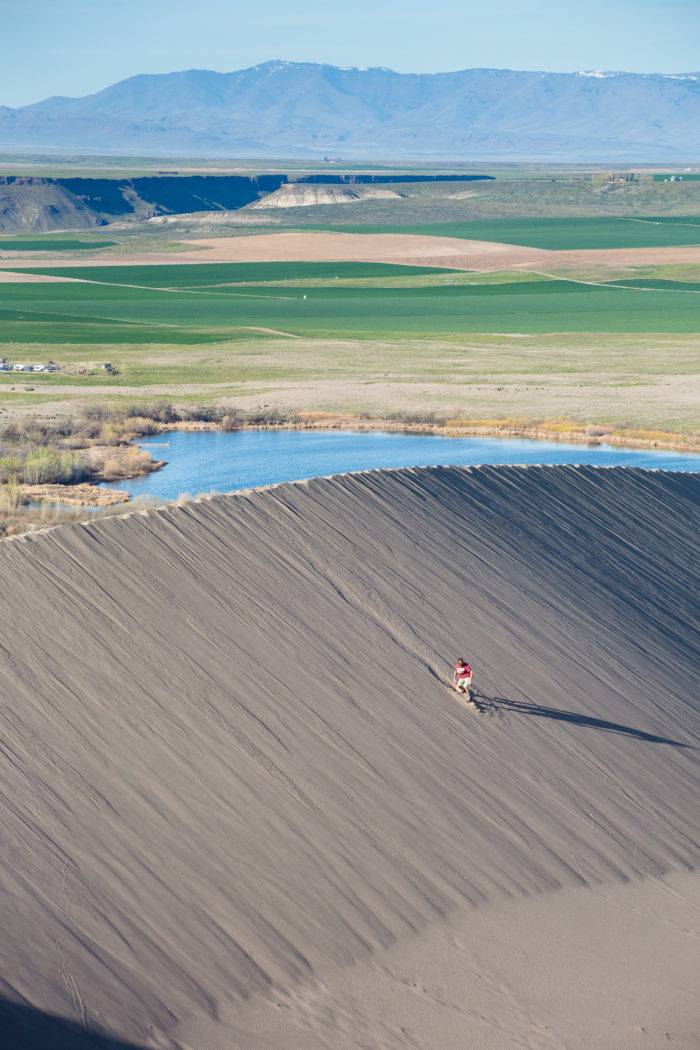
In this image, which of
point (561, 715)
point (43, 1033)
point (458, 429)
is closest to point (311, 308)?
point (458, 429)

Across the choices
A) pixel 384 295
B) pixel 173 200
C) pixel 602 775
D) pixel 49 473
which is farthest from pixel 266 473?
pixel 173 200

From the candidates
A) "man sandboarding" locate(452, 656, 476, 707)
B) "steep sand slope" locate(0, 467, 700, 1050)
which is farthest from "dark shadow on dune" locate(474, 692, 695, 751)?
"man sandboarding" locate(452, 656, 476, 707)

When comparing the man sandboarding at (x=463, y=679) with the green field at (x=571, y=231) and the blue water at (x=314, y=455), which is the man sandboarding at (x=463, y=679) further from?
the green field at (x=571, y=231)

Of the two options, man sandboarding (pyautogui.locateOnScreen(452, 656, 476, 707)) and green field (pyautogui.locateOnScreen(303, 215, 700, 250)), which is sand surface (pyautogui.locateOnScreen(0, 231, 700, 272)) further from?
man sandboarding (pyautogui.locateOnScreen(452, 656, 476, 707))

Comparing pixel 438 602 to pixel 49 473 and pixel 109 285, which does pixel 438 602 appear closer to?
pixel 49 473

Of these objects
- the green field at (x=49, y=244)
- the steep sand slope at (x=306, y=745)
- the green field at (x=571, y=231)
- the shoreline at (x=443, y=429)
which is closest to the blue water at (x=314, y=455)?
the shoreline at (x=443, y=429)

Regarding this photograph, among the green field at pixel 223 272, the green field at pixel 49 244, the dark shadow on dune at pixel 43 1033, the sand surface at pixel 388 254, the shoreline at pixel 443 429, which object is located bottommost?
the shoreline at pixel 443 429
